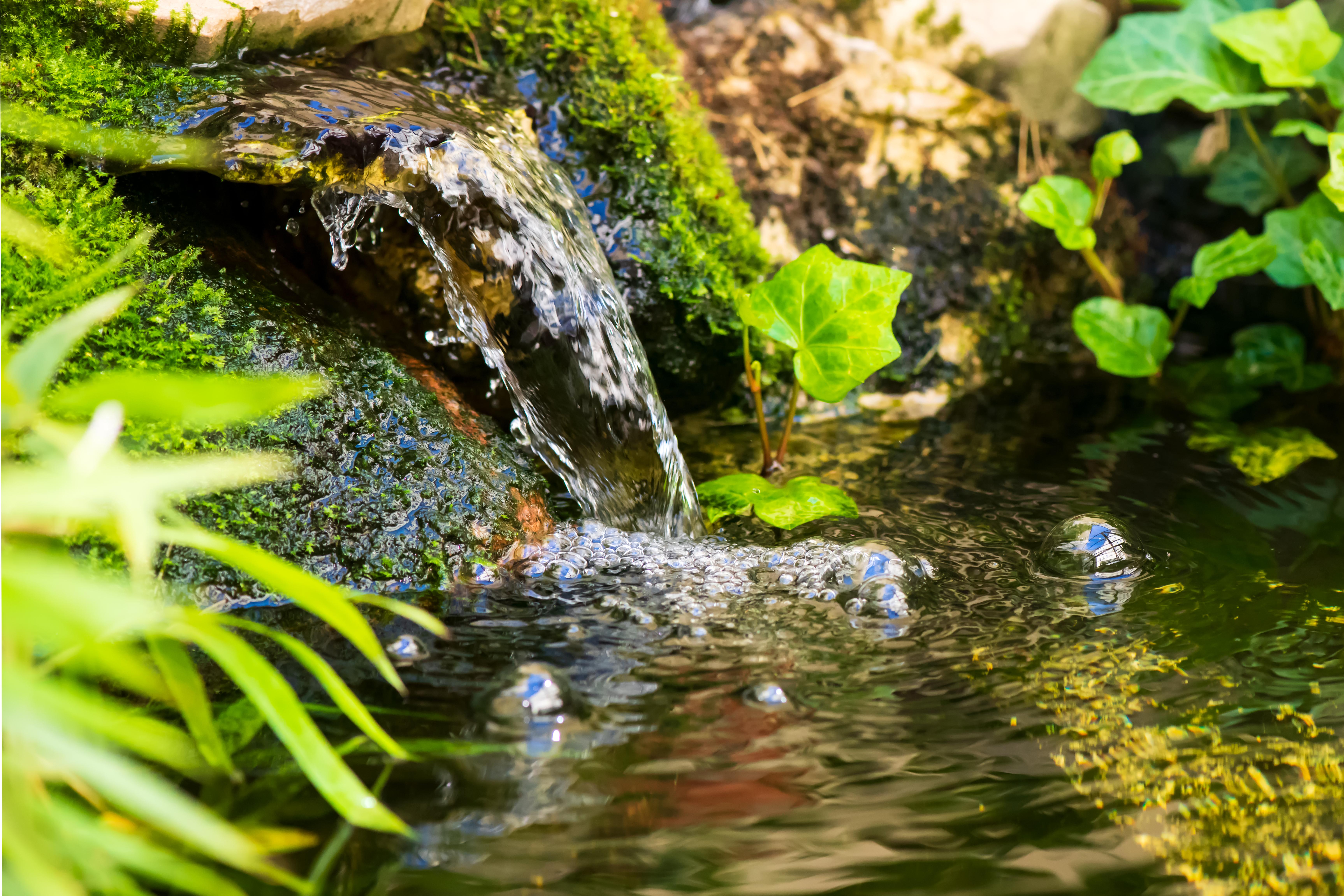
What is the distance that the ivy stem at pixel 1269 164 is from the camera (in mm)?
3639

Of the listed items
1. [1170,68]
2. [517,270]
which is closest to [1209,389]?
[1170,68]

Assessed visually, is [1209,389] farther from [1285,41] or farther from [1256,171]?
[1285,41]

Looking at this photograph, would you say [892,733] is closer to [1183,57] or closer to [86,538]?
[86,538]

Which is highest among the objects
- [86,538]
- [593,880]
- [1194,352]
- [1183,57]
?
[1183,57]

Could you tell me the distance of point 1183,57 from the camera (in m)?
A: 3.52

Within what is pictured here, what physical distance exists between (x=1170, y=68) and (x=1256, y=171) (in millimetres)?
887

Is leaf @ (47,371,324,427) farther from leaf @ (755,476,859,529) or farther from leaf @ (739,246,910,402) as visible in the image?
leaf @ (739,246,910,402)

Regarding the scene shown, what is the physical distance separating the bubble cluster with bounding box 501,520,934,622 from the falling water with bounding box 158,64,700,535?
15 centimetres

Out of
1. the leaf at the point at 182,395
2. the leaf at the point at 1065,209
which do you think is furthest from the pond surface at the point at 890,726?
the leaf at the point at 1065,209

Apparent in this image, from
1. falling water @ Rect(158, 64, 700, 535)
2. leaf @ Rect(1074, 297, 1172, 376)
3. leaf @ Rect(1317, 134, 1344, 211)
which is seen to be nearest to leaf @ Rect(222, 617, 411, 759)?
falling water @ Rect(158, 64, 700, 535)

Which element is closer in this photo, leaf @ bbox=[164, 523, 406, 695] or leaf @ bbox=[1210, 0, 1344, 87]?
leaf @ bbox=[164, 523, 406, 695]

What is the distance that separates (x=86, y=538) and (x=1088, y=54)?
4.12 meters

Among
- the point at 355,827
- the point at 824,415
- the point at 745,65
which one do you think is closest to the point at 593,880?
the point at 355,827

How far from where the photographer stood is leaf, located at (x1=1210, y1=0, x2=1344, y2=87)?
325cm
